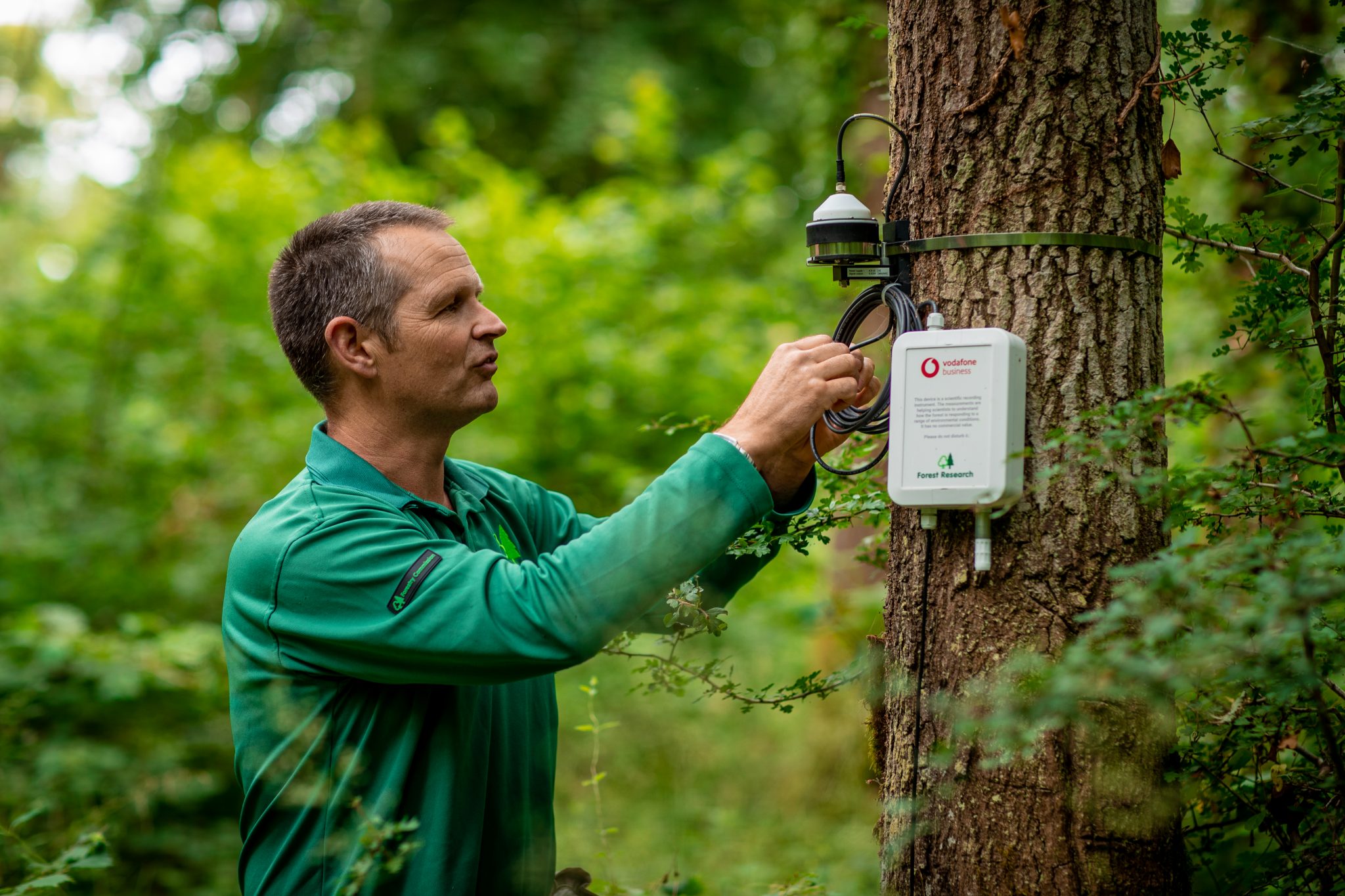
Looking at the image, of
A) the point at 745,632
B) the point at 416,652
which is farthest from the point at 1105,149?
the point at 745,632

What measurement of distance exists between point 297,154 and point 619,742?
4.48m

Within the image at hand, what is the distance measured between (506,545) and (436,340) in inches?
19.4

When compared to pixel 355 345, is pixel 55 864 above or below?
below

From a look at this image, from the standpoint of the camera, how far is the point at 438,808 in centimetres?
196

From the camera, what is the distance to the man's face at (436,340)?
2.24m

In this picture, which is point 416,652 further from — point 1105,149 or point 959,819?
point 1105,149

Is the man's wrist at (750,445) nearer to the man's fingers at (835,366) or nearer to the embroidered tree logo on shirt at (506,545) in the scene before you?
the man's fingers at (835,366)

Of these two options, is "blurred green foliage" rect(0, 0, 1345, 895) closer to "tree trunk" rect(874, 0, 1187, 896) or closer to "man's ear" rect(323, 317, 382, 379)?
"tree trunk" rect(874, 0, 1187, 896)

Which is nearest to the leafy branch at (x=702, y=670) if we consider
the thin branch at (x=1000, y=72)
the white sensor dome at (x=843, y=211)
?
the white sensor dome at (x=843, y=211)

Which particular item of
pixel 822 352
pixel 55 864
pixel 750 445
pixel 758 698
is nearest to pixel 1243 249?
pixel 822 352

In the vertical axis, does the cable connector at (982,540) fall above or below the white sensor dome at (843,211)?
below

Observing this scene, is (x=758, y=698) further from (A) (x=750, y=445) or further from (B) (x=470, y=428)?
(B) (x=470, y=428)

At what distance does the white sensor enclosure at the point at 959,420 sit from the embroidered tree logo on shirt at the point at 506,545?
3.32 feet

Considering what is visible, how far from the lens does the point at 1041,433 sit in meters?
1.72
